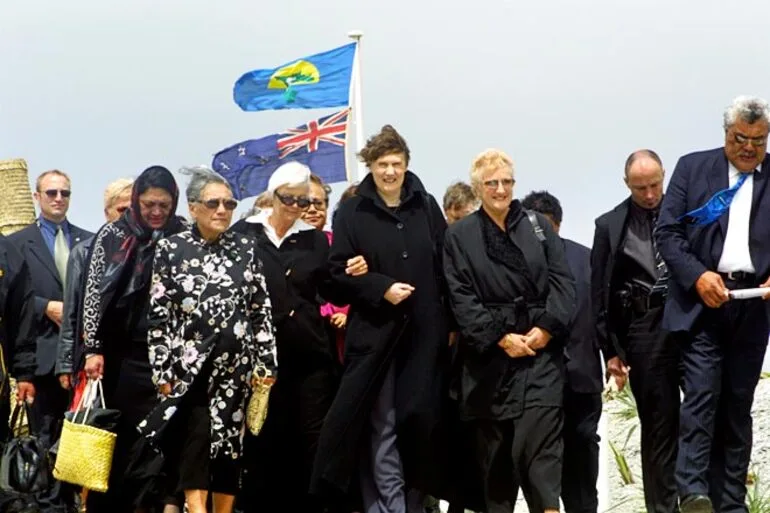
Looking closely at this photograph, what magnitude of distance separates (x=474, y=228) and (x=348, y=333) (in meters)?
0.98

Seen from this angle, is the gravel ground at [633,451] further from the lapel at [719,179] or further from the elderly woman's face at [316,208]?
the lapel at [719,179]

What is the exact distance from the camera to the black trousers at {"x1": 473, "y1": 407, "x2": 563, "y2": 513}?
9.05m

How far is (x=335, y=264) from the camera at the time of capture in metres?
9.65

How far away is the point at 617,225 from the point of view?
991 cm

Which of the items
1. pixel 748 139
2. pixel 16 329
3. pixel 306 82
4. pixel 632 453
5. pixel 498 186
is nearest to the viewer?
pixel 748 139

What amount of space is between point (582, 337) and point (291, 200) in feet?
6.51

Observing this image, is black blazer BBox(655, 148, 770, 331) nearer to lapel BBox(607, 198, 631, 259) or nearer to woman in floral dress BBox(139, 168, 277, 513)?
lapel BBox(607, 198, 631, 259)

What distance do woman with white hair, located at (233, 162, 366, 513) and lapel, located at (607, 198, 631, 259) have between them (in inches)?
66.7

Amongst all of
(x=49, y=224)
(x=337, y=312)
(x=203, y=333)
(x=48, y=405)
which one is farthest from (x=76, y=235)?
(x=203, y=333)

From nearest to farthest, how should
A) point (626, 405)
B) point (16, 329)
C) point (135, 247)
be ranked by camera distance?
1. point (135, 247)
2. point (16, 329)
3. point (626, 405)

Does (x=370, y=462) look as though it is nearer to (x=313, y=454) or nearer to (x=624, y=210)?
(x=313, y=454)

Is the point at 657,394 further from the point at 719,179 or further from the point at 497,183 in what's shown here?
the point at 497,183

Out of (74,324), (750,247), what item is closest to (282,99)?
(74,324)

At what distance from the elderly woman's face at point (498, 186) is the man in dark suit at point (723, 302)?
0.88m
